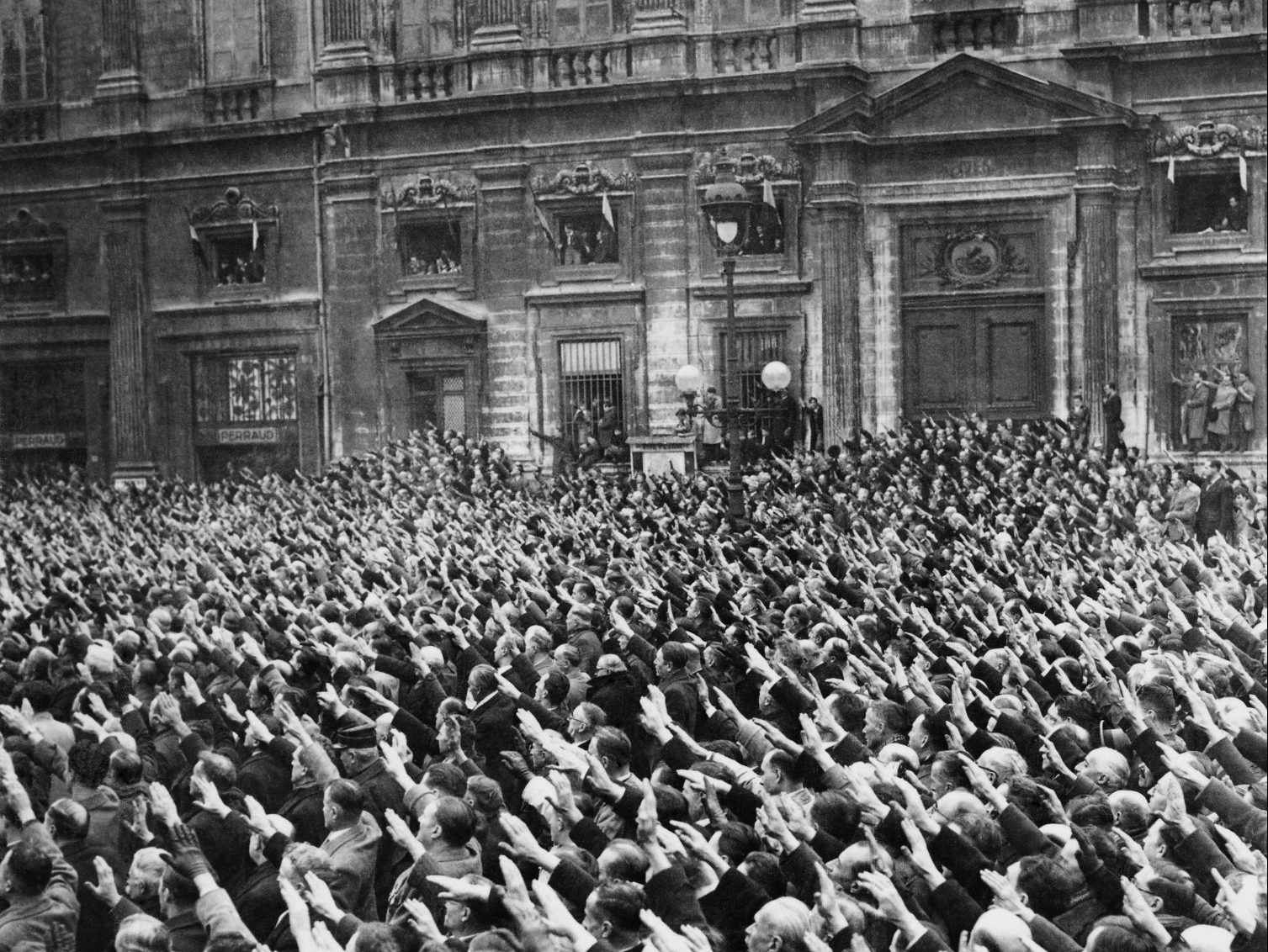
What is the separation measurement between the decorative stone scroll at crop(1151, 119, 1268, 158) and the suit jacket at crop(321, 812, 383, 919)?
23.2m

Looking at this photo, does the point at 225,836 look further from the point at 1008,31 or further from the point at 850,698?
the point at 1008,31

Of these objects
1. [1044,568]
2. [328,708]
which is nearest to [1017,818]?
[328,708]

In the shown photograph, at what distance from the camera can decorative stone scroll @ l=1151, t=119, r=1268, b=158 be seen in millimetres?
27922

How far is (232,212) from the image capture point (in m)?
32.4

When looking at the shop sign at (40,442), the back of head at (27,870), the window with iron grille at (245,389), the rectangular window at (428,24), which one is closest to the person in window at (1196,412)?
the rectangular window at (428,24)

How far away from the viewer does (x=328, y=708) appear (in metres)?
11.6

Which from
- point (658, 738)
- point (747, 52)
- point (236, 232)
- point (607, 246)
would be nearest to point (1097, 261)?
point (747, 52)

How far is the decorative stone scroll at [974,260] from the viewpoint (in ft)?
97.7

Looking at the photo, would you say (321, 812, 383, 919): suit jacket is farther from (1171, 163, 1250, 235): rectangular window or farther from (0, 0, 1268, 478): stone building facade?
(1171, 163, 1250, 235): rectangular window

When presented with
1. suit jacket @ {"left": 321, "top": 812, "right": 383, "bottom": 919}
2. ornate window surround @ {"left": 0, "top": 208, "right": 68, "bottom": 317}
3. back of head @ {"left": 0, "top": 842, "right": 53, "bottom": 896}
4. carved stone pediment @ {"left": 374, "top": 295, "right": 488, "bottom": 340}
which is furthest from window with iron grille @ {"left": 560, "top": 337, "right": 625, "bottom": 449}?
back of head @ {"left": 0, "top": 842, "right": 53, "bottom": 896}

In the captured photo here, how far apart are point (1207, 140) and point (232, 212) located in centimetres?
1800

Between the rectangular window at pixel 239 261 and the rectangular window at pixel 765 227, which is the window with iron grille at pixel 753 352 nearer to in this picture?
the rectangular window at pixel 765 227

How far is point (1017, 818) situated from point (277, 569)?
12827 millimetres

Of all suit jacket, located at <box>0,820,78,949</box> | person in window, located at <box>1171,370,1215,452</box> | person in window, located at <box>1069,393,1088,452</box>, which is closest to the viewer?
suit jacket, located at <box>0,820,78,949</box>
